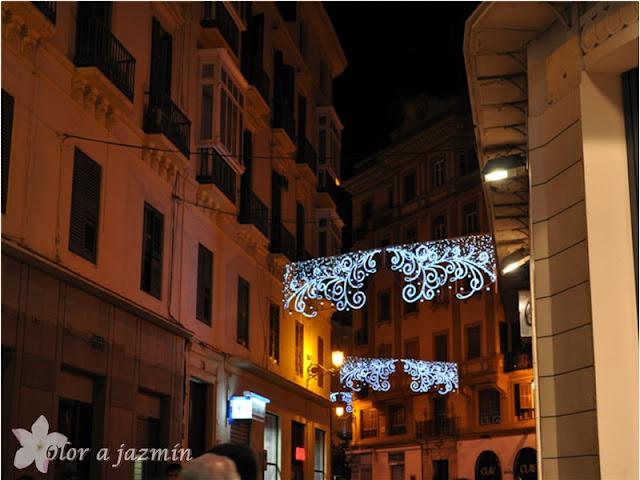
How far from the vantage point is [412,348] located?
45.4m

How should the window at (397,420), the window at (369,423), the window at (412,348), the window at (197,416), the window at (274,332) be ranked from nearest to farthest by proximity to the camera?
the window at (197,416)
the window at (274,332)
the window at (412,348)
the window at (397,420)
the window at (369,423)

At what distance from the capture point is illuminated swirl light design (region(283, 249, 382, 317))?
1839cm

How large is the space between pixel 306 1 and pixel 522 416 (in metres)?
19.0

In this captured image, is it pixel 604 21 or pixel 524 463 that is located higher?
pixel 604 21

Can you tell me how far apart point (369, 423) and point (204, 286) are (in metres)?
29.2

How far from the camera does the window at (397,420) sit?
1789 inches

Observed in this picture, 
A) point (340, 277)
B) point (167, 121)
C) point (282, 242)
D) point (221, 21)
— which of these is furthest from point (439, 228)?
point (167, 121)

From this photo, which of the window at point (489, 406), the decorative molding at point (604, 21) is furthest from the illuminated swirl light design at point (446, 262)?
the window at point (489, 406)

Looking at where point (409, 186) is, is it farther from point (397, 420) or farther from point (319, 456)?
point (319, 456)

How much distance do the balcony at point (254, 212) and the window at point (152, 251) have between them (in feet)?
16.7

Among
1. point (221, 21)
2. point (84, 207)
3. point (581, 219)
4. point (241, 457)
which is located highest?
point (221, 21)

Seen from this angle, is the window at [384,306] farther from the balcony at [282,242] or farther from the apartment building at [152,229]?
the balcony at [282,242]

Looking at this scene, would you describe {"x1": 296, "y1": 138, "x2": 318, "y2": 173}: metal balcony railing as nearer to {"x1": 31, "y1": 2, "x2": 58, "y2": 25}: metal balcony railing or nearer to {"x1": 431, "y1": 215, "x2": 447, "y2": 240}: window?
{"x1": 31, "y1": 2, "x2": 58, "y2": 25}: metal balcony railing

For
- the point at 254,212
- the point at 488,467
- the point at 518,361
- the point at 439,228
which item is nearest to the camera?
the point at 254,212
